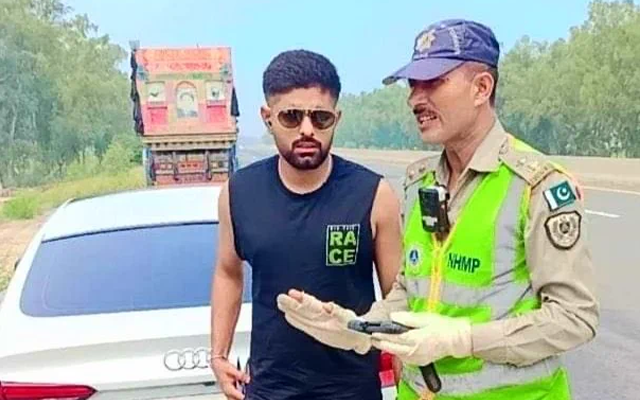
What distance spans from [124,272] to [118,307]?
0.92 feet

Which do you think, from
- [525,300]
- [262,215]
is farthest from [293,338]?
[525,300]

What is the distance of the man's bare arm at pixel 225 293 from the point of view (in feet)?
10.1

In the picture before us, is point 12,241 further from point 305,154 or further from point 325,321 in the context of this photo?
point 325,321

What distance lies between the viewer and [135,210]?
4383mm

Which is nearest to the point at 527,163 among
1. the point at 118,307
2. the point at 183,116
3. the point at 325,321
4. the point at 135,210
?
the point at 325,321

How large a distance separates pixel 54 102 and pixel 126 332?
52425 millimetres

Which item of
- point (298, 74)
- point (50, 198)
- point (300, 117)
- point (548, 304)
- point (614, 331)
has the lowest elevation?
point (50, 198)

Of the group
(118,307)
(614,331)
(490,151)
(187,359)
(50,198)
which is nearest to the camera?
(490,151)

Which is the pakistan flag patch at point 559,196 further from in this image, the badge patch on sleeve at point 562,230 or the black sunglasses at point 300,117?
the black sunglasses at point 300,117

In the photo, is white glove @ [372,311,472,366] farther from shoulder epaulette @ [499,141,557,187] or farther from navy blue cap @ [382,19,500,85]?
navy blue cap @ [382,19,500,85]

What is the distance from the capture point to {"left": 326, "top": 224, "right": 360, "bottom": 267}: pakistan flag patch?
2807 millimetres

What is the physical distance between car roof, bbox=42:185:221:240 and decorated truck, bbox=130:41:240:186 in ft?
55.4

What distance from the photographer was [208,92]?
2227 centimetres

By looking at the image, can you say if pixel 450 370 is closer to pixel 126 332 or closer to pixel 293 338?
pixel 293 338
